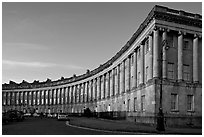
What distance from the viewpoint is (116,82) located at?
240 feet

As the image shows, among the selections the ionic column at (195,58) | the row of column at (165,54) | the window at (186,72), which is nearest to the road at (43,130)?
the row of column at (165,54)

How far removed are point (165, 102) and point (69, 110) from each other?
81.0 metres

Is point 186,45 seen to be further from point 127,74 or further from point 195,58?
point 127,74

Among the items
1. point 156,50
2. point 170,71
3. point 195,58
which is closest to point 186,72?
point 195,58

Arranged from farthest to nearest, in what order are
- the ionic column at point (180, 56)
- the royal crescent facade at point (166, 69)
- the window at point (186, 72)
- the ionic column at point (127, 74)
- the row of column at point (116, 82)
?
1. the ionic column at point (127, 74)
2. the window at point (186, 72)
3. the ionic column at point (180, 56)
4. the row of column at point (116, 82)
5. the royal crescent facade at point (166, 69)

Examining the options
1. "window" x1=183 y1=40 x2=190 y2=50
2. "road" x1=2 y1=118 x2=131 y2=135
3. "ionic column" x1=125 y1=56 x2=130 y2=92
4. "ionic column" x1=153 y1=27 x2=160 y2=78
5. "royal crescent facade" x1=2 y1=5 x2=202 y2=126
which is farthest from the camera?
"ionic column" x1=125 y1=56 x2=130 y2=92

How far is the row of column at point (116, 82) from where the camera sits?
4500cm

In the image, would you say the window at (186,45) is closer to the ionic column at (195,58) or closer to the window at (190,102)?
the ionic column at (195,58)

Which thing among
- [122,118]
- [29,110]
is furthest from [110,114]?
[29,110]

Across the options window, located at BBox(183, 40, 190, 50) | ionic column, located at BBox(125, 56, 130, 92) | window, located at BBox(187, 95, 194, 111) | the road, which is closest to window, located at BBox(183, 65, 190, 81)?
window, located at BBox(187, 95, 194, 111)

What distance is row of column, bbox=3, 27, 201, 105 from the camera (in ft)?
148

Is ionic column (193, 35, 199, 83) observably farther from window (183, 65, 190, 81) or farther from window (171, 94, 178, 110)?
window (171, 94, 178, 110)

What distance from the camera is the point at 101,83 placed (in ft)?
296

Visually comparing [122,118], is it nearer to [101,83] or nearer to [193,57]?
[193,57]
